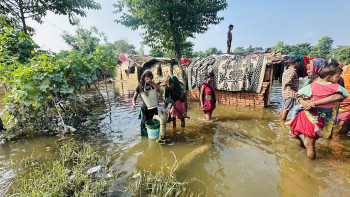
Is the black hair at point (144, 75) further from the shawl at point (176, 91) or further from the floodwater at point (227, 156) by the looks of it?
the floodwater at point (227, 156)

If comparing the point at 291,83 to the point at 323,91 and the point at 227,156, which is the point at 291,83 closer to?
the point at 323,91

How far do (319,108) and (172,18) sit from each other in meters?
11.4

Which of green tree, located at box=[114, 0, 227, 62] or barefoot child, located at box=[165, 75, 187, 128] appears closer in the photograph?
barefoot child, located at box=[165, 75, 187, 128]

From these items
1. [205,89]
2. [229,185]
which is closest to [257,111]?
[205,89]

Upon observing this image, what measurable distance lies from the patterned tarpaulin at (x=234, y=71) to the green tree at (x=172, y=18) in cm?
507

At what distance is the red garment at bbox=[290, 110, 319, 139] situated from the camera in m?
2.45

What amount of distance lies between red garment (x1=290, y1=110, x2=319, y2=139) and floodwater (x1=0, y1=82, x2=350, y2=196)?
60 cm

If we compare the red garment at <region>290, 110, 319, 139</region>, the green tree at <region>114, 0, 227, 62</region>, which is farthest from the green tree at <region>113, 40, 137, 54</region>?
the red garment at <region>290, 110, 319, 139</region>

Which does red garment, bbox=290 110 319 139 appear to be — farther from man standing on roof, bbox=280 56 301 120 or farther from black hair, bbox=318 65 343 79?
man standing on roof, bbox=280 56 301 120

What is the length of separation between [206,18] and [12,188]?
558 inches

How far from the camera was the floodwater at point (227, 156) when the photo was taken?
226 centimetres

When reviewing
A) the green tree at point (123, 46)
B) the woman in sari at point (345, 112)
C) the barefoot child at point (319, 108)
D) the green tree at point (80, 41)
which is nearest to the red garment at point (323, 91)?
the barefoot child at point (319, 108)

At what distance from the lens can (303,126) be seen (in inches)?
101

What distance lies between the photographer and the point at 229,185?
7.54ft
